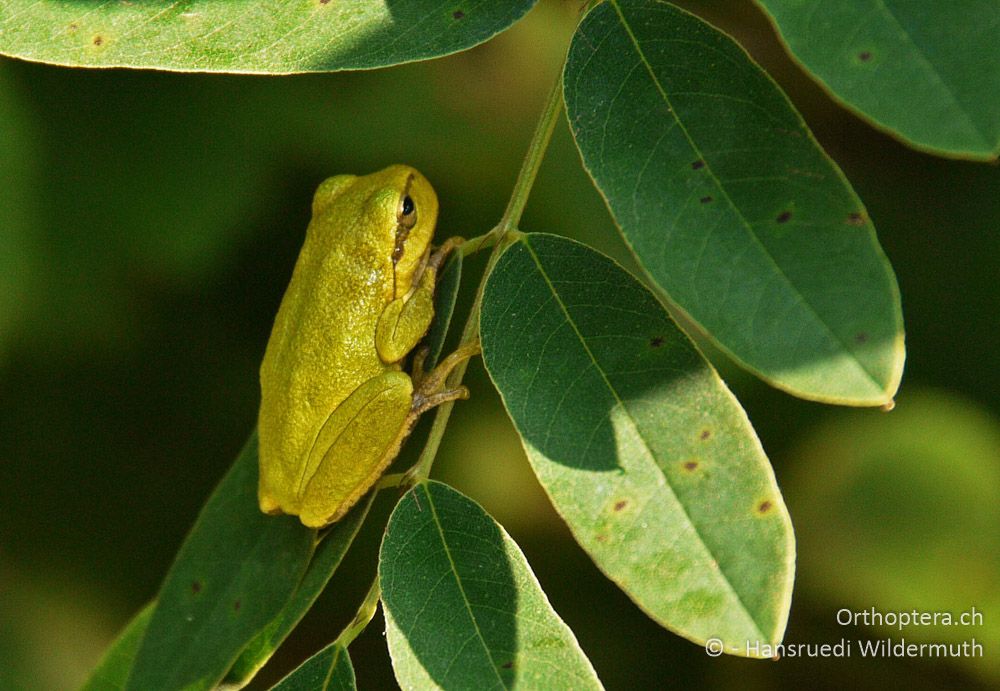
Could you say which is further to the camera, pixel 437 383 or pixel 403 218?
pixel 403 218

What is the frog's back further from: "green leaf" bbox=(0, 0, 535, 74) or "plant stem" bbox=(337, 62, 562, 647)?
"green leaf" bbox=(0, 0, 535, 74)

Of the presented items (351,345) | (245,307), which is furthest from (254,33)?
(245,307)

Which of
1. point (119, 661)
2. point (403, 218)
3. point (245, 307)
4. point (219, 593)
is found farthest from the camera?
point (245, 307)

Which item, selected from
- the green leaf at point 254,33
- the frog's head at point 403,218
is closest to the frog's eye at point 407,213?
the frog's head at point 403,218

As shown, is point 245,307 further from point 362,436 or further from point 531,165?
point 531,165

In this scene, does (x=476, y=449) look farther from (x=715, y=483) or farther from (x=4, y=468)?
(x=715, y=483)

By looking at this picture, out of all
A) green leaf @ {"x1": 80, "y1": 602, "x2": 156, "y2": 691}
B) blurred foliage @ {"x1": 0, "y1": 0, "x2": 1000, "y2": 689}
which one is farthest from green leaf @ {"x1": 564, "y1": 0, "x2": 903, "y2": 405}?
blurred foliage @ {"x1": 0, "y1": 0, "x2": 1000, "y2": 689}

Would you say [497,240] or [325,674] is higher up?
[497,240]
